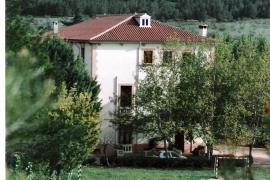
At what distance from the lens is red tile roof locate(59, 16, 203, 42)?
13.5m

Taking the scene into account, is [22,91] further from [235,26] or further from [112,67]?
[235,26]

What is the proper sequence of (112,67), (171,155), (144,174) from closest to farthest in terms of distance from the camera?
(144,174)
(171,155)
(112,67)

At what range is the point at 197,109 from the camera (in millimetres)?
12453

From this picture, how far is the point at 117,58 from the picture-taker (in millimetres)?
13555

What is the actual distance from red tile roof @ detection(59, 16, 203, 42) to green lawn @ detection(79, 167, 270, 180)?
2887 millimetres

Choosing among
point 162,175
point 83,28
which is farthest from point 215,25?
point 162,175

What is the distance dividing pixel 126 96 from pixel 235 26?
9.55 metres

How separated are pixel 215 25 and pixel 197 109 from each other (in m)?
10.1

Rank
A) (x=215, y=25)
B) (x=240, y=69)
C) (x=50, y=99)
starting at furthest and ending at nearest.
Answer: (x=215, y=25) < (x=240, y=69) < (x=50, y=99)

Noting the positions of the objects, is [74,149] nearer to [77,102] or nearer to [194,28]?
[77,102]

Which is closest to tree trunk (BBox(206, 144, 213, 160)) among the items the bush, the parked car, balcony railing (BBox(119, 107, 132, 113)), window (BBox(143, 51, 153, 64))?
the bush

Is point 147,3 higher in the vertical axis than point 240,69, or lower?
higher

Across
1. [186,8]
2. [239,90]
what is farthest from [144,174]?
[186,8]

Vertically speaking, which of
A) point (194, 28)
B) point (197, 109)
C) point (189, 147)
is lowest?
point (189, 147)
